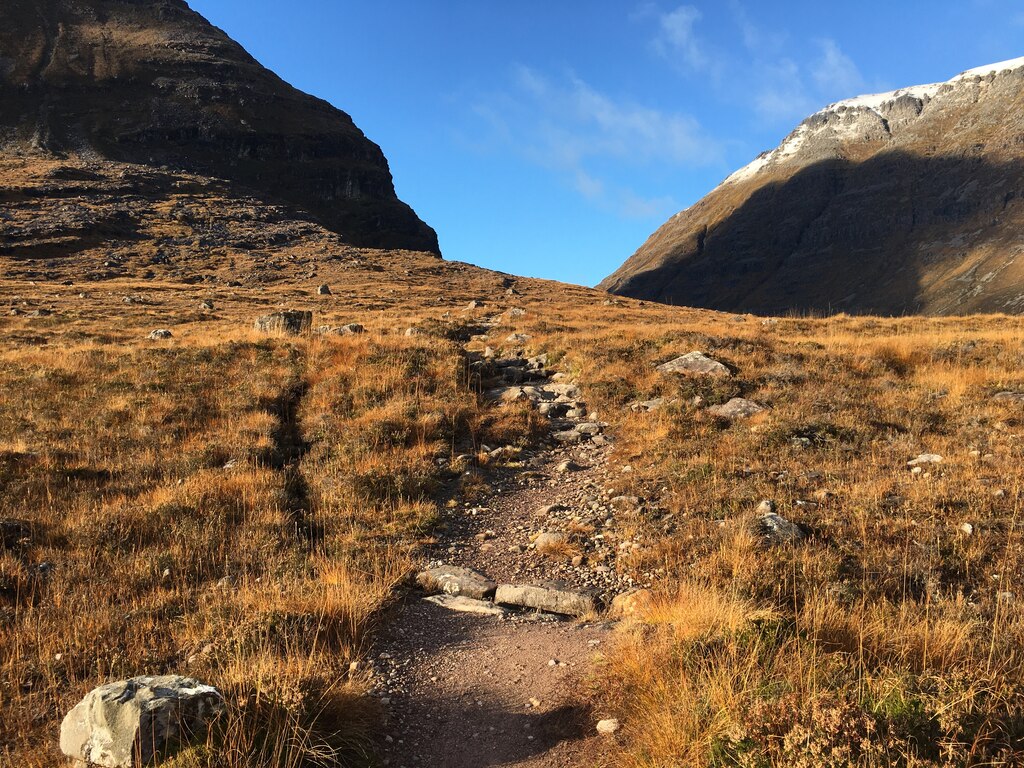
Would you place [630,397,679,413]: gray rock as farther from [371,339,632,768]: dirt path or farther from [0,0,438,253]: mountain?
→ [0,0,438,253]: mountain

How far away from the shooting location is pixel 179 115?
99.1 m

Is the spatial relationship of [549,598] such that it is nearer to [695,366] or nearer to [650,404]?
[650,404]

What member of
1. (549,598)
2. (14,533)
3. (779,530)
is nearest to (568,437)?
(779,530)

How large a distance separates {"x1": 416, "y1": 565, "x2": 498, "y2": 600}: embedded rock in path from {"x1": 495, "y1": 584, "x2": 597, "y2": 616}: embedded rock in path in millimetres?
185

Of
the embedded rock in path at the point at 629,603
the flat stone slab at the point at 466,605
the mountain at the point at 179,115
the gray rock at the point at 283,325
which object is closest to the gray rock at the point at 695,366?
the embedded rock in path at the point at 629,603

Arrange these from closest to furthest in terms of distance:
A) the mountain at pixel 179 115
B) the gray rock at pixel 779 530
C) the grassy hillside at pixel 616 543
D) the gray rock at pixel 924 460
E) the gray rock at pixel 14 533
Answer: the grassy hillside at pixel 616 543 < the gray rock at pixel 779 530 < the gray rock at pixel 14 533 < the gray rock at pixel 924 460 < the mountain at pixel 179 115

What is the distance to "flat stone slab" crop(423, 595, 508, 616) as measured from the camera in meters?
6.14

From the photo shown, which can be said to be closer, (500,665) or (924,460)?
(500,665)

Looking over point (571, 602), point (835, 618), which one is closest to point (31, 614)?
point (571, 602)

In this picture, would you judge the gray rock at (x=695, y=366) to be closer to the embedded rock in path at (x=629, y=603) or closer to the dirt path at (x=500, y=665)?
the dirt path at (x=500, y=665)

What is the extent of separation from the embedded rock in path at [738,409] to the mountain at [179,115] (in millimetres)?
78364

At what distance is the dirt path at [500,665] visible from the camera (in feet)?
13.5

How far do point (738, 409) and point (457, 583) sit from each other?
8.20 meters

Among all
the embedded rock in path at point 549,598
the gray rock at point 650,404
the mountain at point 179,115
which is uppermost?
the mountain at point 179,115
